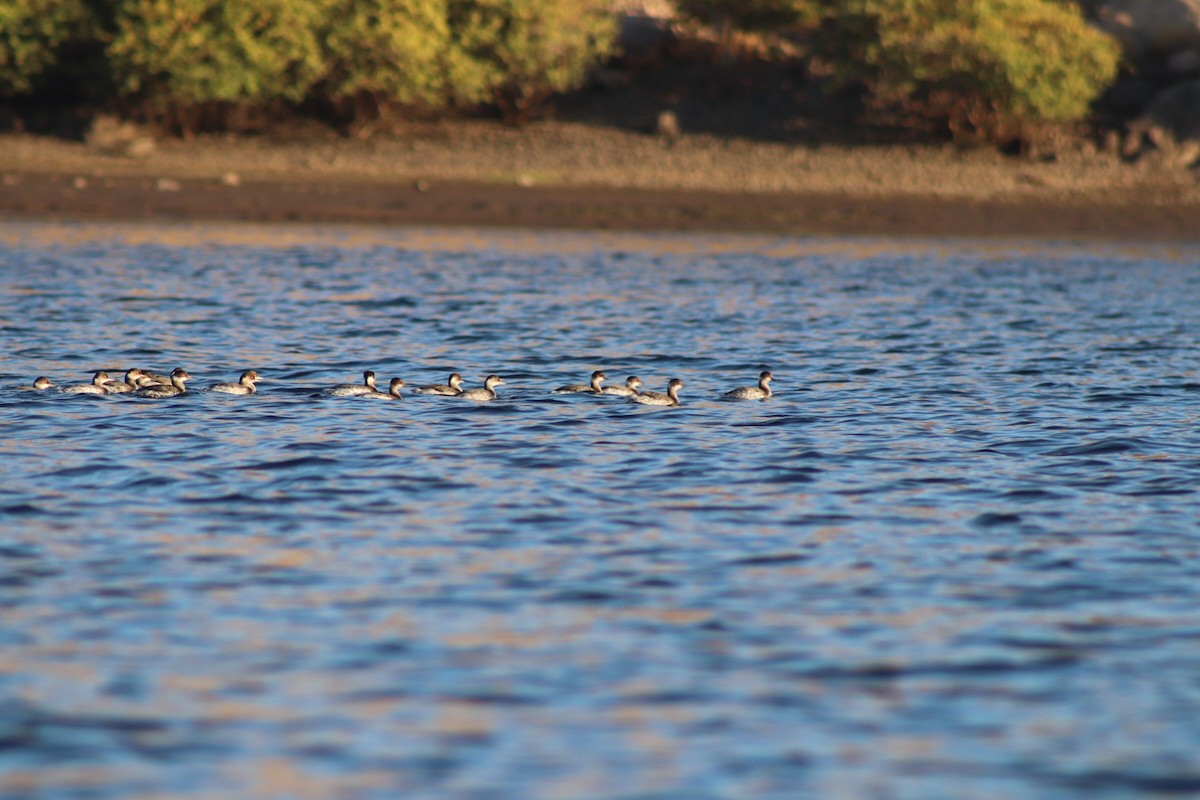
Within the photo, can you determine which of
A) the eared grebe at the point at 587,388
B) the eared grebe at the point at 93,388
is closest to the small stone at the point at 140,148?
the eared grebe at the point at 93,388

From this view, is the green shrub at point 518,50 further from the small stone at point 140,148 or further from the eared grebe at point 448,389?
the eared grebe at point 448,389

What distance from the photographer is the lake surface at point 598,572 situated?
8258 millimetres

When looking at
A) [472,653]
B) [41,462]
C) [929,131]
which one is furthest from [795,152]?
[472,653]

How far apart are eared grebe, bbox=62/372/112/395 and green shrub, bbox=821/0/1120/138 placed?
102 ft

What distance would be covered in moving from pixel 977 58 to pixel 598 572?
120ft

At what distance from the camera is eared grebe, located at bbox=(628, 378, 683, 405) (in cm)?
1916

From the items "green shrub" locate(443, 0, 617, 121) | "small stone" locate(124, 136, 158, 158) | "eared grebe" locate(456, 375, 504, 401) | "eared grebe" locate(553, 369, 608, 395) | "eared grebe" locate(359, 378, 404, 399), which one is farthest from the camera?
"green shrub" locate(443, 0, 617, 121)

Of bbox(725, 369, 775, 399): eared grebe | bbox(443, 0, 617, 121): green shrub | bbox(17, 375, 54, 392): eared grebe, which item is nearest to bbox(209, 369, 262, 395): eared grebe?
bbox(17, 375, 54, 392): eared grebe

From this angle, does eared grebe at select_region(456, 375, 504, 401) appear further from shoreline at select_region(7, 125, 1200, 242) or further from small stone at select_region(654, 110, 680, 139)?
small stone at select_region(654, 110, 680, 139)

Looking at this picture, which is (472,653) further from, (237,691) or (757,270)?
(757,270)

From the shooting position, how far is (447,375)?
21609mm

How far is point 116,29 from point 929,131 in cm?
2309

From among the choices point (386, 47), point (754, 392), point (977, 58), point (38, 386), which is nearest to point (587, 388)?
point (754, 392)

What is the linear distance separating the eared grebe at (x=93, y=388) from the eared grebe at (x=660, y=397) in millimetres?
6027
